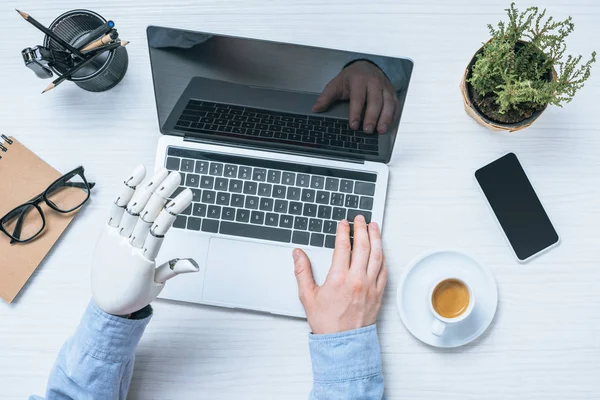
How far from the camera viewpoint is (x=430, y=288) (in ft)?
2.60

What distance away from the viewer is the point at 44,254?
2.70ft

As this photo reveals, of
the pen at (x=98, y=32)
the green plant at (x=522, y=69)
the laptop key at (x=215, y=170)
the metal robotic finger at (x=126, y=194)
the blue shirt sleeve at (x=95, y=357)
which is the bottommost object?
the blue shirt sleeve at (x=95, y=357)

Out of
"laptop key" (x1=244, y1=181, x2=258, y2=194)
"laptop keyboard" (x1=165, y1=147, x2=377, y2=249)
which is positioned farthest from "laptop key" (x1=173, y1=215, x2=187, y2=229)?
"laptop key" (x1=244, y1=181, x2=258, y2=194)

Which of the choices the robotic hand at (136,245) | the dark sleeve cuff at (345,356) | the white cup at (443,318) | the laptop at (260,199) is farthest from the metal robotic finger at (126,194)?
the white cup at (443,318)

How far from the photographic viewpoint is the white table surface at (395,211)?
81 cm

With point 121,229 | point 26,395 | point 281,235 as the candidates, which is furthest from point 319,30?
point 26,395

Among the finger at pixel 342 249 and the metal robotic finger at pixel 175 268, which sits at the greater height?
the metal robotic finger at pixel 175 268

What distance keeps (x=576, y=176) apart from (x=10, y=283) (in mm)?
903

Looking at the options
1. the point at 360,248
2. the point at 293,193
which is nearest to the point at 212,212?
the point at 293,193

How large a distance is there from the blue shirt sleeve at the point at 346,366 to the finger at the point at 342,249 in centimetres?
10

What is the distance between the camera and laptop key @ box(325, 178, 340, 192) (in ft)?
2.67

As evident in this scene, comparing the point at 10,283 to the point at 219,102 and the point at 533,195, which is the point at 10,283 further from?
the point at 533,195

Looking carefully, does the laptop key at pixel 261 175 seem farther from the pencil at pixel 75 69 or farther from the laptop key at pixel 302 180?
the pencil at pixel 75 69

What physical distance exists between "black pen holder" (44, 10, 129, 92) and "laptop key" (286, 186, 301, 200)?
0.33 meters
